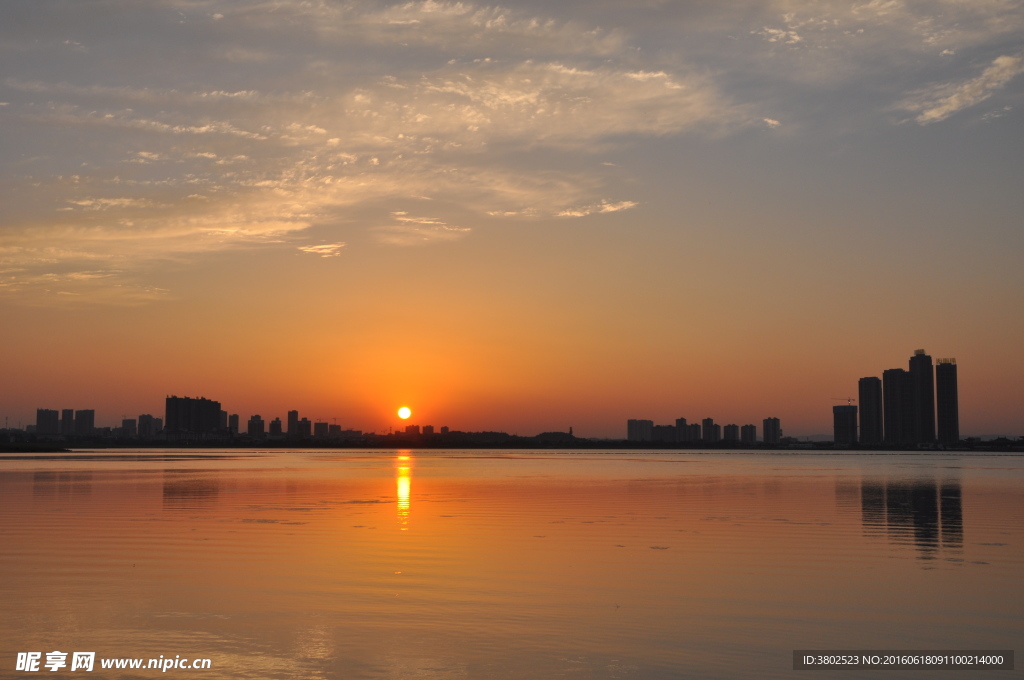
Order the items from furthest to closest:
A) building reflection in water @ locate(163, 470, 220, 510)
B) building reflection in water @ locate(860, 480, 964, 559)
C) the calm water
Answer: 1. building reflection in water @ locate(163, 470, 220, 510)
2. building reflection in water @ locate(860, 480, 964, 559)
3. the calm water

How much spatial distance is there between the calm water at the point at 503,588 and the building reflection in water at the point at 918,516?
0.25m

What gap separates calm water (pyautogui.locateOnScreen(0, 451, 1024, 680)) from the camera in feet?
47.2

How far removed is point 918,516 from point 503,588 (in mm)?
26477

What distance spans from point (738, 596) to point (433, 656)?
8.38 meters

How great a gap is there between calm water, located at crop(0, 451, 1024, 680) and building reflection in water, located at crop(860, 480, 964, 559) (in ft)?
0.83

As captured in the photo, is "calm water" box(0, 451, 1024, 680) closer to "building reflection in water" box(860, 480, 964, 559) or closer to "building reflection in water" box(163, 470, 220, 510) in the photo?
"building reflection in water" box(860, 480, 964, 559)

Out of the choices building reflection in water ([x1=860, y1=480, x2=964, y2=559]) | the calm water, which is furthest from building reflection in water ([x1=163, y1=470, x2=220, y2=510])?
building reflection in water ([x1=860, y1=480, x2=964, y2=559])

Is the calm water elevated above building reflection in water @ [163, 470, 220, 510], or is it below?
above

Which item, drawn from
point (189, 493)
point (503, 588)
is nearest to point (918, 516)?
point (503, 588)

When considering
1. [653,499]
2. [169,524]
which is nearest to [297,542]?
[169,524]

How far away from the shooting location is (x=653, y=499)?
48.9 meters

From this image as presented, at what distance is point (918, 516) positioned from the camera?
129 ft

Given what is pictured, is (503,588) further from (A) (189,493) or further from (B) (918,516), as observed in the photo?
(A) (189,493)

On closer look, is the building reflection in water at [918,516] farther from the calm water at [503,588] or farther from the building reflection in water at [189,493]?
the building reflection in water at [189,493]
